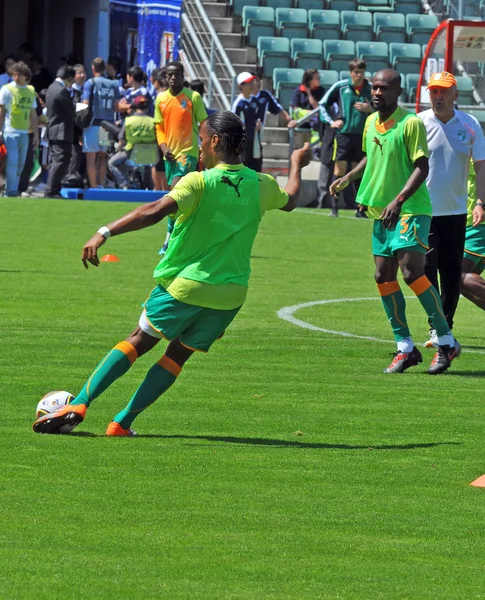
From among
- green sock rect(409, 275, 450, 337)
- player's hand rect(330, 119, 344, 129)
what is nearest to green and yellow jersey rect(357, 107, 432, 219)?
green sock rect(409, 275, 450, 337)

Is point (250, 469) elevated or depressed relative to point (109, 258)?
elevated

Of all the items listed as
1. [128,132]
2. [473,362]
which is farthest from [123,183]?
[473,362]

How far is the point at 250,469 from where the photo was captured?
7355mm

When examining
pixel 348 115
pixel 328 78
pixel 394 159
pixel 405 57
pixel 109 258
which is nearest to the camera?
pixel 394 159

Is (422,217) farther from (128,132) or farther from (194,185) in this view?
(128,132)

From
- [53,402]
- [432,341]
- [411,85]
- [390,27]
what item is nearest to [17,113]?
[411,85]

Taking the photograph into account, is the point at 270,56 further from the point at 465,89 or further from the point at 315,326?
the point at 315,326

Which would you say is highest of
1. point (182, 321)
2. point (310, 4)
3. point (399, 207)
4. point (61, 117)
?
point (310, 4)

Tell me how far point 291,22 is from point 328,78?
2.66 m

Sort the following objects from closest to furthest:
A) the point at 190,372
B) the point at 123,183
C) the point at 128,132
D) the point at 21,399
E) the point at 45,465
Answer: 1. the point at 45,465
2. the point at 21,399
3. the point at 190,372
4. the point at 128,132
5. the point at 123,183

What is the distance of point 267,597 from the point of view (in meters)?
5.14

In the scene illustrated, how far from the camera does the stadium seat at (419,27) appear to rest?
3703 centimetres

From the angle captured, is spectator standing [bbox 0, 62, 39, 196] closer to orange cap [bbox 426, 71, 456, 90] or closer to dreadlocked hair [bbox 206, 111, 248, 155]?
orange cap [bbox 426, 71, 456, 90]

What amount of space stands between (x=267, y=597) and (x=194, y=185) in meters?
3.19
